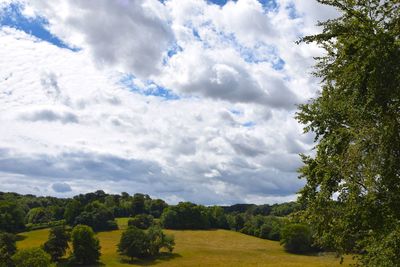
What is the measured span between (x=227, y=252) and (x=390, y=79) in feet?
371

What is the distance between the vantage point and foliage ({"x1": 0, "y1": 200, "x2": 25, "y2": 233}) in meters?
144

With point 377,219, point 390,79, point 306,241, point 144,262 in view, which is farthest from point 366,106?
point 306,241

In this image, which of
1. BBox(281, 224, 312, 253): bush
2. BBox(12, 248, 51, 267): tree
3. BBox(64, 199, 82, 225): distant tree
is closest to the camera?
BBox(12, 248, 51, 267): tree

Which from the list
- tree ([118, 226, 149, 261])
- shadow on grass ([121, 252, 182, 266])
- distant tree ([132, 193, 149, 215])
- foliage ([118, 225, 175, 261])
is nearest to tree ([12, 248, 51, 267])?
shadow on grass ([121, 252, 182, 266])

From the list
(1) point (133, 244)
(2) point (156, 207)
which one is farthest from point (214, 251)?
(2) point (156, 207)

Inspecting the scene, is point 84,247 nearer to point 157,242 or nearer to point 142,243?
point 142,243

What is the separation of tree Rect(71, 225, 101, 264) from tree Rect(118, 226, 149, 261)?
8.42 m

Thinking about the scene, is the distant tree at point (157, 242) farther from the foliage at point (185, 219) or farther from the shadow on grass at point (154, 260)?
the foliage at point (185, 219)

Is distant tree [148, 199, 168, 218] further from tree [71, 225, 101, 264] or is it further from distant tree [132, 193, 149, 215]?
tree [71, 225, 101, 264]

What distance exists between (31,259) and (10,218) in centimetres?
6860

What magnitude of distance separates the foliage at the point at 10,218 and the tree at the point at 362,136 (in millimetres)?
140630

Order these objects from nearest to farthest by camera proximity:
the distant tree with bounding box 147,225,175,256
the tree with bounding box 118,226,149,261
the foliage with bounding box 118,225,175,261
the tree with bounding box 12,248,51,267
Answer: the tree with bounding box 12,248,51,267 → the tree with bounding box 118,226,149,261 → the foliage with bounding box 118,225,175,261 → the distant tree with bounding box 147,225,175,256

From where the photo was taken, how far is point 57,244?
113 metres

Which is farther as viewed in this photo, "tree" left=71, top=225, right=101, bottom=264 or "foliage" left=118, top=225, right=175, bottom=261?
"foliage" left=118, top=225, right=175, bottom=261
